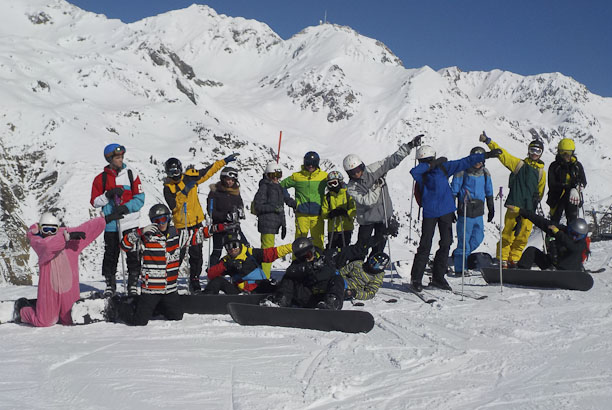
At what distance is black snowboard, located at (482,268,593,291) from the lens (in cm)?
704

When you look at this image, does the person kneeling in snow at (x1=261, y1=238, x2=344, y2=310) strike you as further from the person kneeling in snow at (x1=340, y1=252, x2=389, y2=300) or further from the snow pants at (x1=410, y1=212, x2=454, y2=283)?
the snow pants at (x1=410, y1=212, x2=454, y2=283)

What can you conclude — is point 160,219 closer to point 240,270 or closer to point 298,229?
point 240,270

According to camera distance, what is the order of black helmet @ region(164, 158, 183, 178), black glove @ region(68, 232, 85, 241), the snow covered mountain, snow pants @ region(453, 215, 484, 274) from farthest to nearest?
the snow covered mountain → snow pants @ region(453, 215, 484, 274) → black helmet @ region(164, 158, 183, 178) → black glove @ region(68, 232, 85, 241)

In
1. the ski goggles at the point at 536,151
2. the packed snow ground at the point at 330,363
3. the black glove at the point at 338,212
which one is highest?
the ski goggles at the point at 536,151

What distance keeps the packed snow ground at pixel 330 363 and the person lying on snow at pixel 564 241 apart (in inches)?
49.5

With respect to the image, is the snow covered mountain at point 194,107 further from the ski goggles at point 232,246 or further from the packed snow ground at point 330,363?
the packed snow ground at point 330,363

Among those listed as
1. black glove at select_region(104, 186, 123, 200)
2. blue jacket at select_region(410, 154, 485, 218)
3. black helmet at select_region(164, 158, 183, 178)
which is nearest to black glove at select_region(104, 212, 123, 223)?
black glove at select_region(104, 186, 123, 200)

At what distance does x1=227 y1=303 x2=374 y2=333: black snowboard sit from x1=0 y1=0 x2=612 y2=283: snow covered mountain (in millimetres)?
12803

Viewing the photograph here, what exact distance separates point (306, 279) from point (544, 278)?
11.6 ft

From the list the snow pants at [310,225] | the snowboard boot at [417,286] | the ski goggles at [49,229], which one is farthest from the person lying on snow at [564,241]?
the ski goggles at [49,229]

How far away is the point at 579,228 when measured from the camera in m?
7.31

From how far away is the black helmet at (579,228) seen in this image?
7305 millimetres

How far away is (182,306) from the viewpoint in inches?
239

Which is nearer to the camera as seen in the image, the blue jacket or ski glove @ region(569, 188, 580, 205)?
the blue jacket
